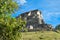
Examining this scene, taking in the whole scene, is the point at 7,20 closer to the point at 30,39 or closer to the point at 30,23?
the point at 30,39

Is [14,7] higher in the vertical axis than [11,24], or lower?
higher

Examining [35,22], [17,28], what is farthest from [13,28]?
[35,22]

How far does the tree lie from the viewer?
121 feet

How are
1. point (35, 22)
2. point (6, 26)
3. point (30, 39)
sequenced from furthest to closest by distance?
point (35, 22) → point (30, 39) → point (6, 26)

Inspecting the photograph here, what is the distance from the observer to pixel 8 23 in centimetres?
3725

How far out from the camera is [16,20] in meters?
38.8

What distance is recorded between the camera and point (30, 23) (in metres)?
195

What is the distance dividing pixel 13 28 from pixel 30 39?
4686 centimetres

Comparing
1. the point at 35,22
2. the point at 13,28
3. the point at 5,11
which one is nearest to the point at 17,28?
the point at 13,28

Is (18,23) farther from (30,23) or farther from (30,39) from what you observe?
(30,23)

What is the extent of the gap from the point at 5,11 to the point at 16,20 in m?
2.31

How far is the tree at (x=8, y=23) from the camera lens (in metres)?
37.0

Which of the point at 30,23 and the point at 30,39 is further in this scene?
the point at 30,23

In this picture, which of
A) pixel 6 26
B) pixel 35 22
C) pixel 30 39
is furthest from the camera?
pixel 35 22
